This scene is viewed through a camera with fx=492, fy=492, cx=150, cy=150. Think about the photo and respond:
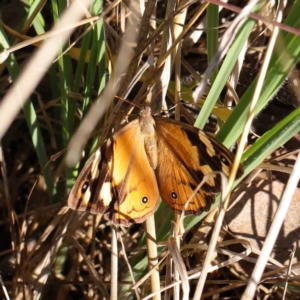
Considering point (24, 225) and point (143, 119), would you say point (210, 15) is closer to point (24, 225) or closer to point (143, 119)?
point (143, 119)

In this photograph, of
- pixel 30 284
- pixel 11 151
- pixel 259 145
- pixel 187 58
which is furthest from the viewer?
pixel 11 151

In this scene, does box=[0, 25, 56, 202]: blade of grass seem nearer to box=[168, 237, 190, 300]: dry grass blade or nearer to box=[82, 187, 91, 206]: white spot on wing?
box=[82, 187, 91, 206]: white spot on wing

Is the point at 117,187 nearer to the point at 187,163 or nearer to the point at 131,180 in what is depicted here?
the point at 131,180

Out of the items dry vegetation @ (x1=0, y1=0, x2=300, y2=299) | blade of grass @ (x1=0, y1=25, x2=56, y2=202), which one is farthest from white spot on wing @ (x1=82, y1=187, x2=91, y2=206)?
blade of grass @ (x1=0, y1=25, x2=56, y2=202)

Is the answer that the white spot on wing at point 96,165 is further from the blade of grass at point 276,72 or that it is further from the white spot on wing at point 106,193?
the blade of grass at point 276,72

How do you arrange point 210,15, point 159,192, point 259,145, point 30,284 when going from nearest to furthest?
point 259,145 → point 210,15 → point 159,192 → point 30,284

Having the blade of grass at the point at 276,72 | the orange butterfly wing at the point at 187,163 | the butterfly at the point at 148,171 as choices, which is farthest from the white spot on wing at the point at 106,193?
the blade of grass at the point at 276,72

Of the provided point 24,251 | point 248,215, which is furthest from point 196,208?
point 24,251
